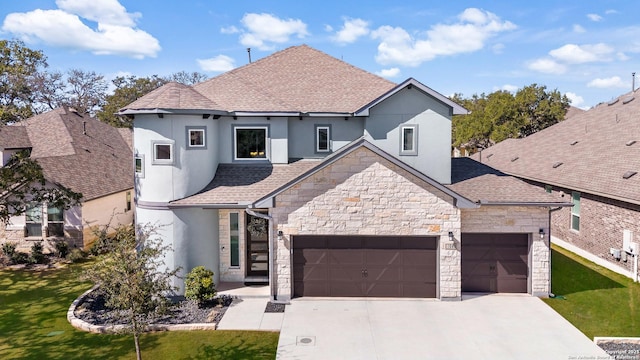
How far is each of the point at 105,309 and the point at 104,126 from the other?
2110cm

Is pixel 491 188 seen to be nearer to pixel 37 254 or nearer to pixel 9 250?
pixel 37 254

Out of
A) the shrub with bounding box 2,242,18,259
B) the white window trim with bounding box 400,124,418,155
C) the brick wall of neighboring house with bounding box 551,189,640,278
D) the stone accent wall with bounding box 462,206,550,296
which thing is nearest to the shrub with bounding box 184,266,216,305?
the white window trim with bounding box 400,124,418,155

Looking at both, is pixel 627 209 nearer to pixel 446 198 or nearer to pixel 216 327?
pixel 446 198

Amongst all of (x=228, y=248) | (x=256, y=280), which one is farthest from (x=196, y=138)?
(x=256, y=280)

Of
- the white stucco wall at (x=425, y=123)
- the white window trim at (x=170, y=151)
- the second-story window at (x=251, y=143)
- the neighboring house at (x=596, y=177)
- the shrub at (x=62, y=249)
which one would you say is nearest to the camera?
the white window trim at (x=170, y=151)

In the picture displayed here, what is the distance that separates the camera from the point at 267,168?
54.6ft

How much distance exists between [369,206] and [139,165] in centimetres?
842

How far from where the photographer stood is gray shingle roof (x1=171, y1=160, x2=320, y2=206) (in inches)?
567

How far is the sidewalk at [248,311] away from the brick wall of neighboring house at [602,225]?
1437cm

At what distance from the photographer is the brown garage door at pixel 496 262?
47.0ft

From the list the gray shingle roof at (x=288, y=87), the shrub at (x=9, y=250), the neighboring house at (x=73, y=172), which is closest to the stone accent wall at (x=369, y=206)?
the gray shingle roof at (x=288, y=87)

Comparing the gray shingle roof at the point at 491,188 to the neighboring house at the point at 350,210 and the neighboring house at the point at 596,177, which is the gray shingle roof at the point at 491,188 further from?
the neighboring house at the point at 596,177

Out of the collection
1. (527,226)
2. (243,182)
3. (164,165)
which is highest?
(164,165)

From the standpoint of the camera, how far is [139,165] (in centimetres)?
1455
